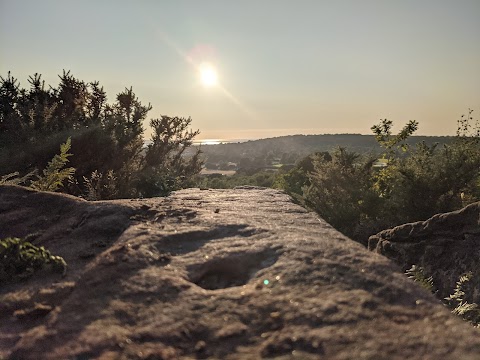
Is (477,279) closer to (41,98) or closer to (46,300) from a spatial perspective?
(46,300)

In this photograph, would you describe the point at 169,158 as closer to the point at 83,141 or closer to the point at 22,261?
the point at 83,141

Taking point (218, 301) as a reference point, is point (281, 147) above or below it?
above

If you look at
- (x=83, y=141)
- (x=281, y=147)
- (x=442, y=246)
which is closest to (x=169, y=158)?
(x=83, y=141)

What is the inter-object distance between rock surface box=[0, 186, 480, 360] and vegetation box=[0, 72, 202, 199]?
243 cm

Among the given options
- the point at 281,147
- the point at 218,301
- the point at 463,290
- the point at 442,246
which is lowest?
the point at 463,290

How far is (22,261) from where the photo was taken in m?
1.94

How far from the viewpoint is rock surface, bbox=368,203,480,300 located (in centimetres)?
476

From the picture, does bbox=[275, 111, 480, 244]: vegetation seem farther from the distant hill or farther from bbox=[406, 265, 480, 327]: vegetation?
the distant hill

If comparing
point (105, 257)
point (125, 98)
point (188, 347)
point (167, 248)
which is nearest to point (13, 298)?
point (105, 257)

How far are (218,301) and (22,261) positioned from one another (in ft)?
3.67

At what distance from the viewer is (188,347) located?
133 centimetres

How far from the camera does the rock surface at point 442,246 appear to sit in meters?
4.76

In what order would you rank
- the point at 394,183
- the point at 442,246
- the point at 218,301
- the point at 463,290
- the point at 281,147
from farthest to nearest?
1. the point at 281,147
2. the point at 394,183
3. the point at 442,246
4. the point at 463,290
5. the point at 218,301

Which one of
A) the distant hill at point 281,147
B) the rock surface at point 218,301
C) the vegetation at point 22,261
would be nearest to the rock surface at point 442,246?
the rock surface at point 218,301
